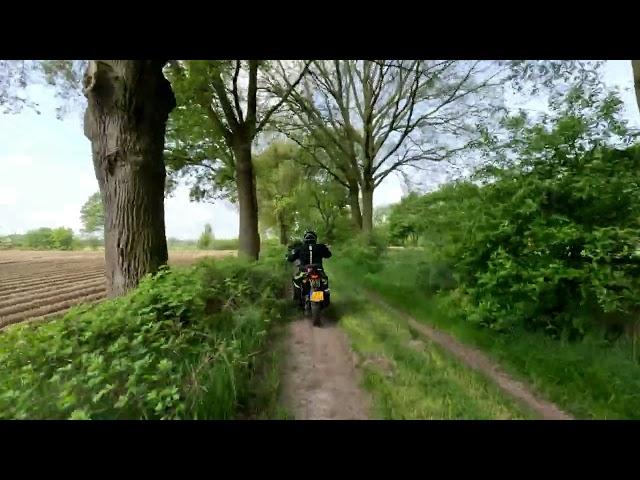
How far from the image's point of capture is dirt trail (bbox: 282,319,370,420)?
7.74ft

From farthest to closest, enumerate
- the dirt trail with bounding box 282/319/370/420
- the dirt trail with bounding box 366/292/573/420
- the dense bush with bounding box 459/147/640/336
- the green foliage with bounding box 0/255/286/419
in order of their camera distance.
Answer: the dense bush with bounding box 459/147/640/336, the dirt trail with bounding box 366/292/573/420, the dirt trail with bounding box 282/319/370/420, the green foliage with bounding box 0/255/286/419

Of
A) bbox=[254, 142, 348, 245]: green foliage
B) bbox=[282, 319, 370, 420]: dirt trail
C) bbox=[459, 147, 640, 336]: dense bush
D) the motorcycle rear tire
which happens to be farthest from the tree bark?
bbox=[459, 147, 640, 336]: dense bush

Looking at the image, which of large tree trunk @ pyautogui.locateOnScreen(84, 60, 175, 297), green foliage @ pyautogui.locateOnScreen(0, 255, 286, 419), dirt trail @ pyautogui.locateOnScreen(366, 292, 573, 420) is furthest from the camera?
large tree trunk @ pyautogui.locateOnScreen(84, 60, 175, 297)

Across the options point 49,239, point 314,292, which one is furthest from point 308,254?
point 49,239

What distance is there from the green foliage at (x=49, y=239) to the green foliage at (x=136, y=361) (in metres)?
4.84

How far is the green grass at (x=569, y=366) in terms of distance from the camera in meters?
2.43

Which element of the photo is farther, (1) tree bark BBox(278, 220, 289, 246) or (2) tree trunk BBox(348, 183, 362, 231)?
(1) tree bark BBox(278, 220, 289, 246)

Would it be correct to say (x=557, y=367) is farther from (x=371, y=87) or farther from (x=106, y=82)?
(x=371, y=87)

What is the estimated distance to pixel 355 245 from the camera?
11.8m

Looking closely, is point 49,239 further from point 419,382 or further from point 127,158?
point 419,382

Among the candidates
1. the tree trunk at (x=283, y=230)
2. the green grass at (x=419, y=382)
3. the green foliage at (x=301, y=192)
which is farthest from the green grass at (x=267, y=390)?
the tree trunk at (x=283, y=230)

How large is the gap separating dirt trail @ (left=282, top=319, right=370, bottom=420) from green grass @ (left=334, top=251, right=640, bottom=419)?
5.60 feet

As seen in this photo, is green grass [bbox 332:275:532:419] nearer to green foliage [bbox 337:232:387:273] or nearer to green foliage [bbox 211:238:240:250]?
green foliage [bbox 337:232:387:273]

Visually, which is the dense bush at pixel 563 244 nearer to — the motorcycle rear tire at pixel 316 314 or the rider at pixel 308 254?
the motorcycle rear tire at pixel 316 314
